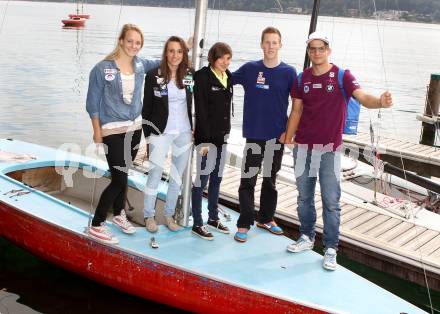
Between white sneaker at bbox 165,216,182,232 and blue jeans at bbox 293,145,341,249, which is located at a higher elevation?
blue jeans at bbox 293,145,341,249

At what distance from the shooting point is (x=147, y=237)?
241 inches

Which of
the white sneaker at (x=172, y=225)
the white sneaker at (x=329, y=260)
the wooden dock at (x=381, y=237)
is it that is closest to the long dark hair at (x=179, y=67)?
the white sneaker at (x=172, y=225)

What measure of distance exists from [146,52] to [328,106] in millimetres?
34207

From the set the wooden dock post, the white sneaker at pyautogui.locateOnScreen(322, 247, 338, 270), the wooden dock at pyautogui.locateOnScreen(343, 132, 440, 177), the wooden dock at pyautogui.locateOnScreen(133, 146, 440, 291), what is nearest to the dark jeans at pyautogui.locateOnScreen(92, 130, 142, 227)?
the white sneaker at pyautogui.locateOnScreen(322, 247, 338, 270)

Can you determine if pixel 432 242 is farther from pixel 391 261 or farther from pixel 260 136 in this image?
pixel 260 136

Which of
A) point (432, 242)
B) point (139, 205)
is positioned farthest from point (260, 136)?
point (432, 242)

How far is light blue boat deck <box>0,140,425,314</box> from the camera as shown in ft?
17.2

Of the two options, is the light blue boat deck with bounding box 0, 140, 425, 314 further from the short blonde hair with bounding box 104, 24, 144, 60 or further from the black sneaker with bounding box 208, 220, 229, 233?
the short blonde hair with bounding box 104, 24, 144, 60

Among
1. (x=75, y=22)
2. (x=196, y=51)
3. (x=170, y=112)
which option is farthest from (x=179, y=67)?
(x=75, y=22)

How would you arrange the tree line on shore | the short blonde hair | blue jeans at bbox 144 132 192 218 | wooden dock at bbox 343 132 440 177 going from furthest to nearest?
1. wooden dock at bbox 343 132 440 177
2. the tree line on shore
3. blue jeans at bbox 144 132 192 218
4. the short blonde hair

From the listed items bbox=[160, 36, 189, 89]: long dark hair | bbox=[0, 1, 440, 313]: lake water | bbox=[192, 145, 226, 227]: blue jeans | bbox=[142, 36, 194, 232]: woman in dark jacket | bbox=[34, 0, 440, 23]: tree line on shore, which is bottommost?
bbox=[0, 1, 440, 313]: lake water

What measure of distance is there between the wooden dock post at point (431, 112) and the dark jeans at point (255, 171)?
10.5 m

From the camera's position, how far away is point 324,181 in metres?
5.65

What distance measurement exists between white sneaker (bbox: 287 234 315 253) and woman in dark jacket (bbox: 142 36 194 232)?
1369mm
